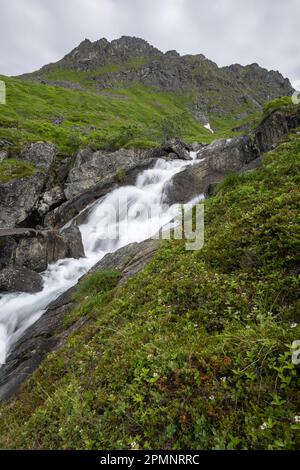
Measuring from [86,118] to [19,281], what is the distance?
96.6 meters

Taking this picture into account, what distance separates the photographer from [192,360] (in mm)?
4934

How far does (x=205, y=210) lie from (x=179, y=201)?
72.5 feet

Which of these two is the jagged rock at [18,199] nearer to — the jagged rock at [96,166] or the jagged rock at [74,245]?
the jagged rock at [96,166]

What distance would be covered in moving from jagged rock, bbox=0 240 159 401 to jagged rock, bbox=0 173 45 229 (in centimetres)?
2478

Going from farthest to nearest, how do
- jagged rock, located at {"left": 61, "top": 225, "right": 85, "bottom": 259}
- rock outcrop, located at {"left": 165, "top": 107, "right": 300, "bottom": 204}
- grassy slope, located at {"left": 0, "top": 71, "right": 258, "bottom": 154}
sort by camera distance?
grassy slope, located at {"left": 0, "top": 71, "right": 258, "bottom": 154}, rock outcrop, located at {"left": 165, "top": 107, "right": 300, "bottom": 204}, jagged rock, located at {"left": 61, "top": 225, "right": 85, "bottom": 259}

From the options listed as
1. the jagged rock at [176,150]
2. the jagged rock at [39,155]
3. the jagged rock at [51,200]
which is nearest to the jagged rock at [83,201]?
the jagged rock at [51,200]

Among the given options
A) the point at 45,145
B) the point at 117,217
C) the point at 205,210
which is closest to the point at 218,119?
the point at 45,145

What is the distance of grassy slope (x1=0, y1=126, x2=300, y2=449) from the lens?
3998 mm

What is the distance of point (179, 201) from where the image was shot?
1339 inches

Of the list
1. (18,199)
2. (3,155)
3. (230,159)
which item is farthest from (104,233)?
(3,155)

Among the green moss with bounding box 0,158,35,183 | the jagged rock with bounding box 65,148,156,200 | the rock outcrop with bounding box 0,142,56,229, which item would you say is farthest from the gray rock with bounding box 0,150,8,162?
the jagged rock with bounding box 65,148,156,200

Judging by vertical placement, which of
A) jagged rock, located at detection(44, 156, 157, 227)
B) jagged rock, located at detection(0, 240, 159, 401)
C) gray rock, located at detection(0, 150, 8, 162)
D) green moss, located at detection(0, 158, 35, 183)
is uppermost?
gray rock, located at detection(0, 150, 8, 162)

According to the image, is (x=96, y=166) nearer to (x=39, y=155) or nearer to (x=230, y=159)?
(x=39, y=155)

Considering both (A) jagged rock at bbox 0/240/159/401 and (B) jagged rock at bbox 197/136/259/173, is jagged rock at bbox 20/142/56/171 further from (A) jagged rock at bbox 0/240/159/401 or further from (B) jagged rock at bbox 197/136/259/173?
(A) jagged rock at bbox 0/240/159/401
